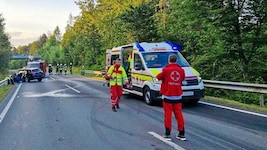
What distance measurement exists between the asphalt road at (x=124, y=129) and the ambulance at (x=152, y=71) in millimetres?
539

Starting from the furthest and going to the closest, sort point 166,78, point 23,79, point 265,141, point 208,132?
point 23,79 < point 208,132 < point 166,78 < point 265,141

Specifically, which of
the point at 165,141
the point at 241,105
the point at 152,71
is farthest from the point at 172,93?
the point at 152,71

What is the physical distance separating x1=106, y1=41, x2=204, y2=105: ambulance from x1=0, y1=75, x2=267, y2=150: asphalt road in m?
0.54

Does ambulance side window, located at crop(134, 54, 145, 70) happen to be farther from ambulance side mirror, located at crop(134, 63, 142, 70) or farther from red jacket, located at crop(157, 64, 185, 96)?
red jacket, located at crop(157, 64, 185, 96)

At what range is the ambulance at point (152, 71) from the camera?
37.7 ft

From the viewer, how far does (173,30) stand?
2555cm

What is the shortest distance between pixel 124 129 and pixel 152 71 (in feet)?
14.9

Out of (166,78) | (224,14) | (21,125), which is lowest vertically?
(21,125)

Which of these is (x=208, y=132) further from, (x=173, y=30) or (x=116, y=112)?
Answer: (x=173, y=30)

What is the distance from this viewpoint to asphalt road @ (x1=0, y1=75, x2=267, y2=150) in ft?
21.2

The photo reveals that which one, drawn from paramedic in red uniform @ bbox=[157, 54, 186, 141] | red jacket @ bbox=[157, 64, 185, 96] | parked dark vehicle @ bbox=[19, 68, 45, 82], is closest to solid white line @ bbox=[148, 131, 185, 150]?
paramedic in red uniform @ bbox=[157, 54, 186, 141]

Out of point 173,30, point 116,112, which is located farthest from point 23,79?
point 116,112

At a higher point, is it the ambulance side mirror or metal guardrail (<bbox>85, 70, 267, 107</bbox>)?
the ambulance side mirror

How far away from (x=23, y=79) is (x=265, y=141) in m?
31.3
